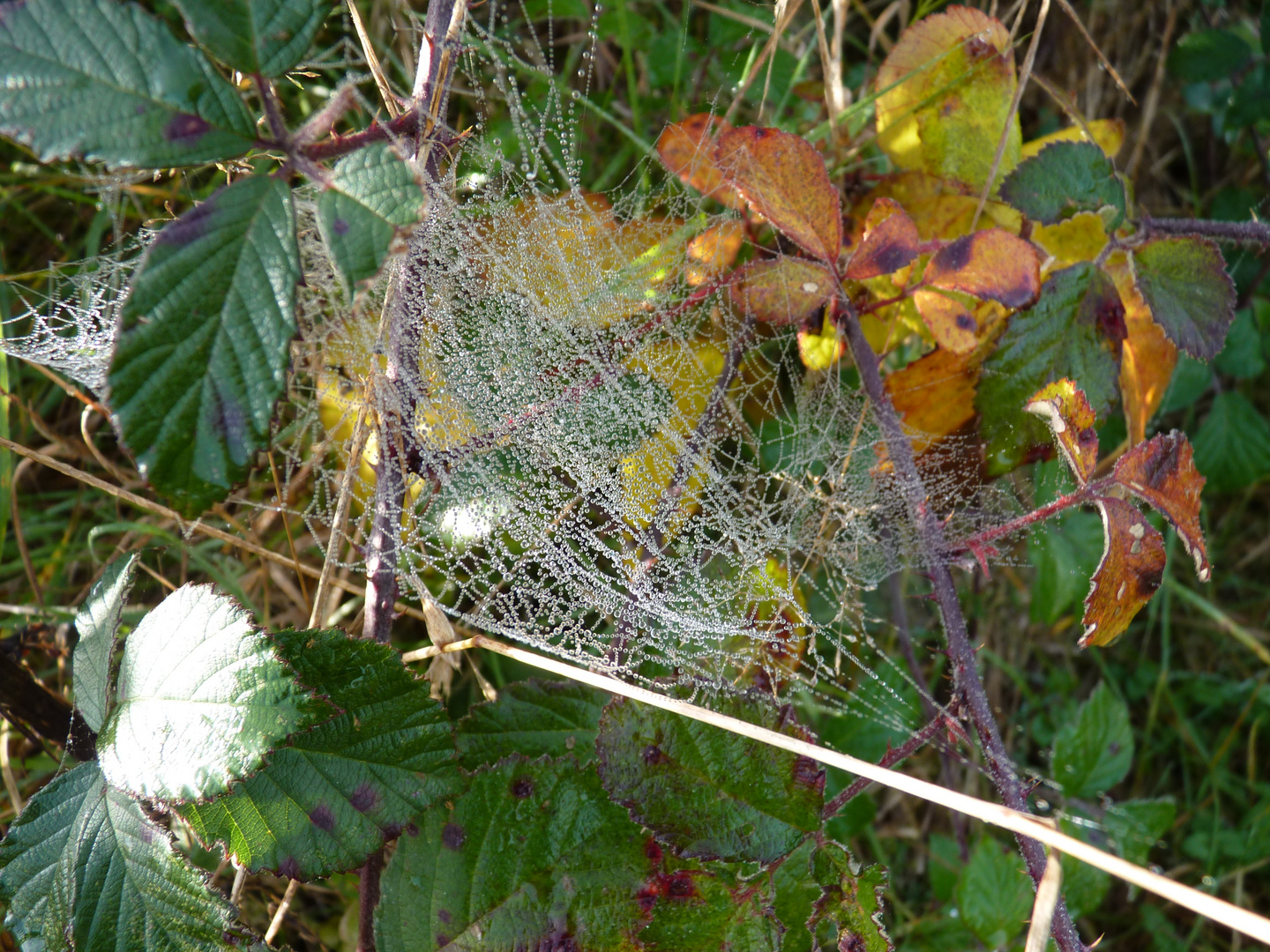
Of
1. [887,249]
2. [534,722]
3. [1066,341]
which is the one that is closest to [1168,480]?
[1066,341]

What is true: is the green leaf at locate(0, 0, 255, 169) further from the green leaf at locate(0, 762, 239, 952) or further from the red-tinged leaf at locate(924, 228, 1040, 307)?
the red-tinged leaf at locate(924, 228, 1040, 307)

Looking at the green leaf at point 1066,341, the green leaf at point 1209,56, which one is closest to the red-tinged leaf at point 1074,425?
the green leaf at point 1066,341

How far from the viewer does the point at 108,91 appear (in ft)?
1.97

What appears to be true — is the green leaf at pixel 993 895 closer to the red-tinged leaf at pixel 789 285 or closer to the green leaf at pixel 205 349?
the red-tinged leaf at pixel 789 285

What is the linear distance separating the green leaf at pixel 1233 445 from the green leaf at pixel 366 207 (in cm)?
162

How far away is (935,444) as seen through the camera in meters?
1.19

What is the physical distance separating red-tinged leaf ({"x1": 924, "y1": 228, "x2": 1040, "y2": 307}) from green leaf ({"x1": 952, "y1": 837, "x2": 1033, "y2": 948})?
82 cm

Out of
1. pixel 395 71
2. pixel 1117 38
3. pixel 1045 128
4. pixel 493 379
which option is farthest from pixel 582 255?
pixel 1117 38

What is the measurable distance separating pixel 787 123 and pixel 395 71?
0.70m

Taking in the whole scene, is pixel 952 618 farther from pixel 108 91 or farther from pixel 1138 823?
pixel 108 91

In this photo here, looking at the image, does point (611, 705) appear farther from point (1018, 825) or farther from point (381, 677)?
point (1018, 825)

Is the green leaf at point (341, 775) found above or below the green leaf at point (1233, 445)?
above

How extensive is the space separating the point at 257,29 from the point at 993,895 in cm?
141

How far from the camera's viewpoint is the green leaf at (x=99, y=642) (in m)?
0.84
